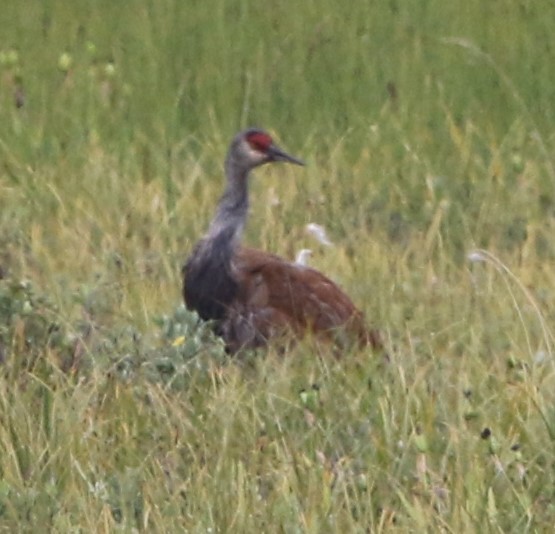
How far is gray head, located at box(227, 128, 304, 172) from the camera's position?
6227mm

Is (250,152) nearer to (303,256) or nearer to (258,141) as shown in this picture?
(258,141)

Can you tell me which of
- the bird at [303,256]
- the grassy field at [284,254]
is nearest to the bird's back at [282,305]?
the grassy field at [284,254]

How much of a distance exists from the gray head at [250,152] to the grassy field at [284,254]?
388 mm

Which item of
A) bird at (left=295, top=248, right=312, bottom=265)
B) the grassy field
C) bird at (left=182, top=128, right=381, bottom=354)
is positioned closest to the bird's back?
bird at (left=182, top=128, right=381, bottom=354)

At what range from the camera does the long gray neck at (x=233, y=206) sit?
6059mm

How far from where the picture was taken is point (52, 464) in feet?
13.7

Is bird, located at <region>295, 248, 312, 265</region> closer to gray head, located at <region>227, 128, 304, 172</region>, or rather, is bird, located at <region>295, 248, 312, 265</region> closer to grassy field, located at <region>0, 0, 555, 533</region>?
grassy field, located at <region>0, 0, 555, 533</region>

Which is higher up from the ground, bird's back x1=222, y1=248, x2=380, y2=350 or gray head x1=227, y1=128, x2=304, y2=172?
gray head x1=227, y1=128, x2=304, y2=172

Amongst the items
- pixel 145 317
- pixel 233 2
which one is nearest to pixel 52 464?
pixel 145 317

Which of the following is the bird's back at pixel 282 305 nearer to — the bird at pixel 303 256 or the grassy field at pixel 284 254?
the grassy field at pixel 284 254

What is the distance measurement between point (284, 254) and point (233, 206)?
490 mm

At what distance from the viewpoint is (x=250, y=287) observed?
19.4ft

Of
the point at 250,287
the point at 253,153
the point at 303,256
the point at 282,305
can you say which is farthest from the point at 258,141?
the point at 282,305

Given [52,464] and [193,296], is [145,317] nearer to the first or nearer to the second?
[193,296]
